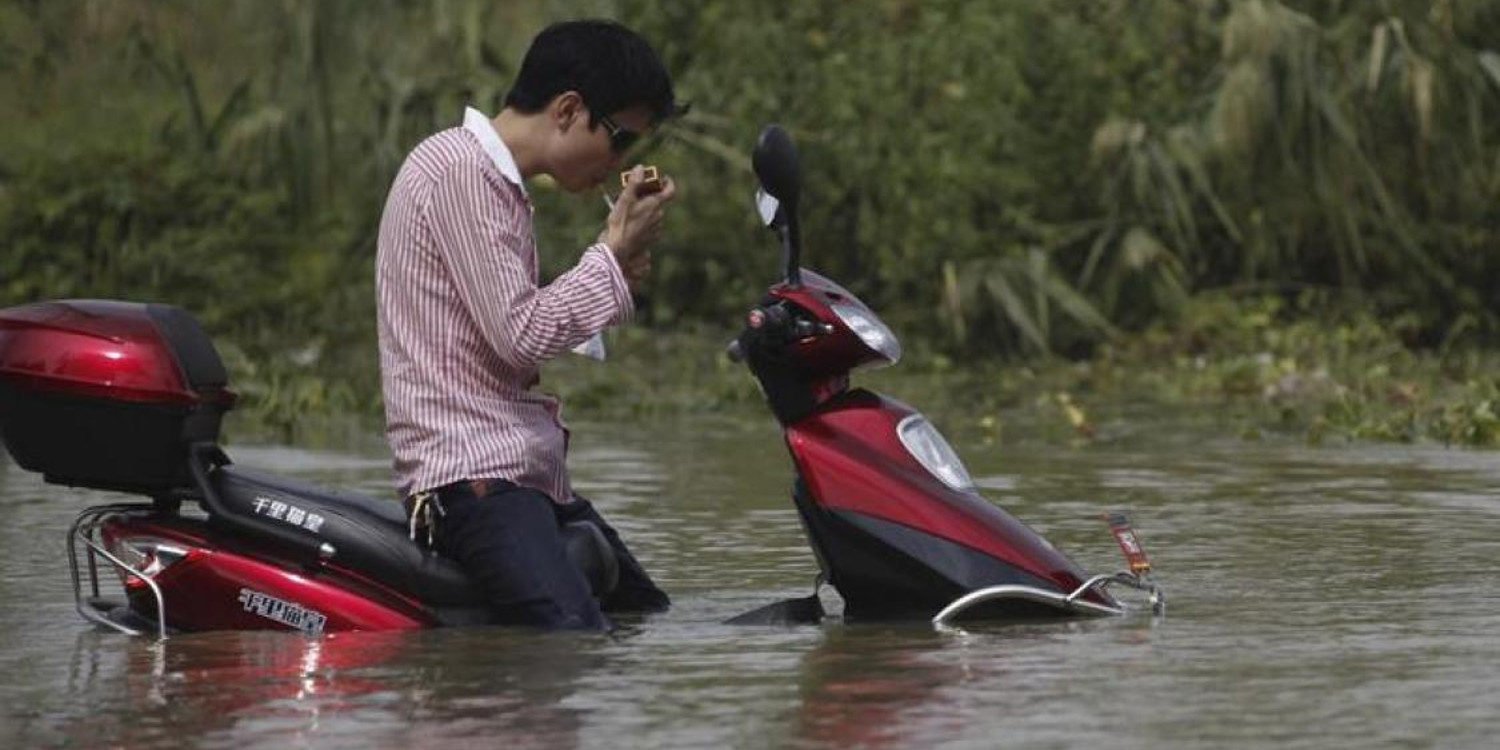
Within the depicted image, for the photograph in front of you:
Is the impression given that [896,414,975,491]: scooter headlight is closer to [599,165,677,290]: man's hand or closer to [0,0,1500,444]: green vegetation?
[599,165,677,290]: man's hand

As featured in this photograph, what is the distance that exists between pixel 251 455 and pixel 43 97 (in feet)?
26.1

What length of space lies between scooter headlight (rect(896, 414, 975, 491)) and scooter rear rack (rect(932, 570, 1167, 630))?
0.28 meters

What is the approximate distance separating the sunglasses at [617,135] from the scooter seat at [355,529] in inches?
32.6

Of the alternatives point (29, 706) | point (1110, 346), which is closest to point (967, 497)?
point (29, 706)

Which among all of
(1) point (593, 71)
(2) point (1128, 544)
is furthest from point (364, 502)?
(2) point (1128, 544)

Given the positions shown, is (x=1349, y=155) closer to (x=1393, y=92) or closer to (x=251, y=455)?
(x=1393, y=92)

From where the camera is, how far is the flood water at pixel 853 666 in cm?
602

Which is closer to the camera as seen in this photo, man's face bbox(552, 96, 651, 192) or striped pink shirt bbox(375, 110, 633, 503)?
striped pink shirt bbox(375, 110, 633, 503)

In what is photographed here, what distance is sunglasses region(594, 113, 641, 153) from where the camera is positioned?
750cm

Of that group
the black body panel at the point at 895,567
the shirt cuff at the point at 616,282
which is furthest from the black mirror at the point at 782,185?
the black body panel at the point at 895,567

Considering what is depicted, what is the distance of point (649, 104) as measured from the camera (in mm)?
7555

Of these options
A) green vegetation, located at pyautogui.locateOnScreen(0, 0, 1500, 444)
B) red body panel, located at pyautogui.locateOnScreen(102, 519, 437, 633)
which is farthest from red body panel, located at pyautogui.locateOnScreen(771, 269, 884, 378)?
green vegetation, located at pyautogui.locateOnScreen(0, 0, 1500, 444)

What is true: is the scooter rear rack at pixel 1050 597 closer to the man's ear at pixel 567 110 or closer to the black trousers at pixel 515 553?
the black trousers at pixel 515 553

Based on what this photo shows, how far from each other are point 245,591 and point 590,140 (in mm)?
1168
